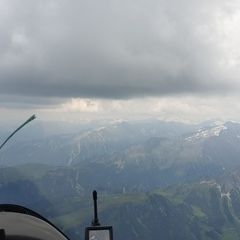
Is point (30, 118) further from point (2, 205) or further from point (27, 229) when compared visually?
point (27, 229)

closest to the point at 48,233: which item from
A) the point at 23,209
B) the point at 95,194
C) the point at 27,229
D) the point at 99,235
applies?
the point at 27,229

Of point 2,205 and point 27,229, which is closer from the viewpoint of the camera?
point 27,229

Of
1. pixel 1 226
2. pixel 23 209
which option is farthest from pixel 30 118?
pixel 1 226

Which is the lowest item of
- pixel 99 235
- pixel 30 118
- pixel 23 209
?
pixel 99 235

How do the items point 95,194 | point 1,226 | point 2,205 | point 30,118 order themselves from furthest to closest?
point 95,194 → point 30,118 → point 2,205 → point 1,226

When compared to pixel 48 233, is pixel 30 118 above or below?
above

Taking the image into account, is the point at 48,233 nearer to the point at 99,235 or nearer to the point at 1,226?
the point at 1,226

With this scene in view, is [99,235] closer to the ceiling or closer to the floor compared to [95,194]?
closer to the floor

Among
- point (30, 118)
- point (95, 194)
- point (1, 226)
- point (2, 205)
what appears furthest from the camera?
point (95, 194)

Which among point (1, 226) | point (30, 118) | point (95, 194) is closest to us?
point (1, 226)
